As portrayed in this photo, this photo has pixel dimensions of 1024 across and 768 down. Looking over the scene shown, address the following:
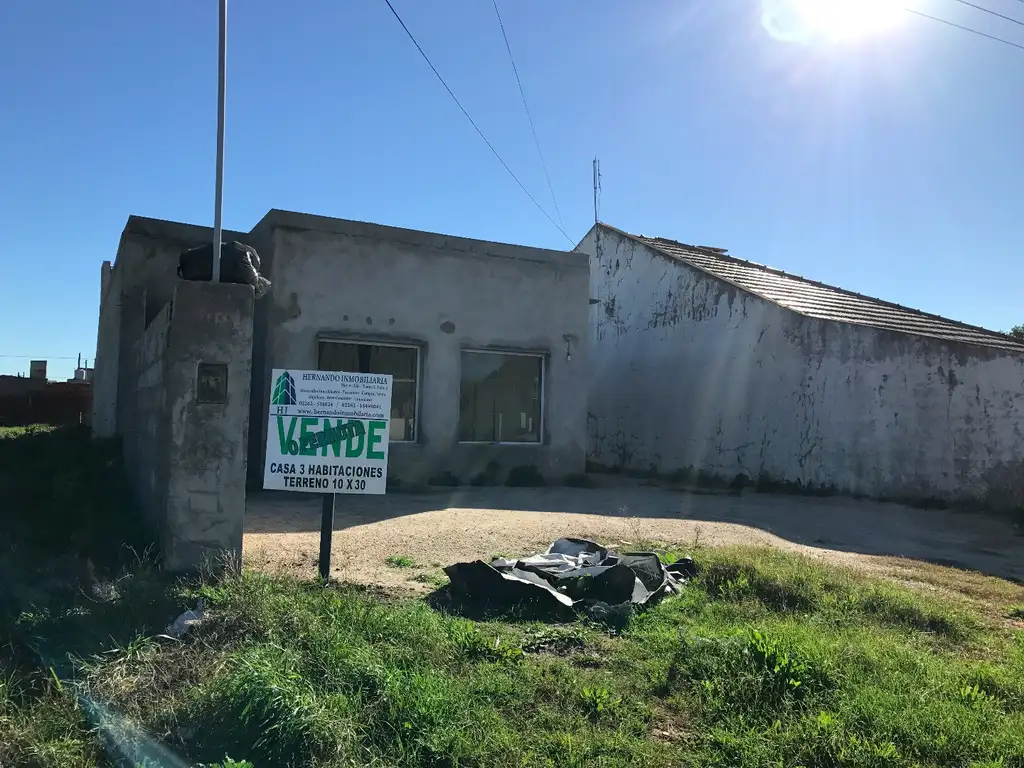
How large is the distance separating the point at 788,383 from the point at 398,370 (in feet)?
23.9

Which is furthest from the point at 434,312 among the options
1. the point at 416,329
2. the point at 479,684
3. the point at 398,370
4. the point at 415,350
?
the point at 479,684

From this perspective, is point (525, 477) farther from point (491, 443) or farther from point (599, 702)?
point (599, 702)

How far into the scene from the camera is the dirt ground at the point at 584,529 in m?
7.14

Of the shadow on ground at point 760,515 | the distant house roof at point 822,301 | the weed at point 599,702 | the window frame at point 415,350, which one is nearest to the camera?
the weed at point 599,702

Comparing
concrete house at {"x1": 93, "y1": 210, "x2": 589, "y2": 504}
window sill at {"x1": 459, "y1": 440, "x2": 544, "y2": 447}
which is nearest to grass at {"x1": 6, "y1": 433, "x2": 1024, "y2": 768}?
concrete house at {"x1": 93, "y1": 210, "x2": 589, "y2": 504}

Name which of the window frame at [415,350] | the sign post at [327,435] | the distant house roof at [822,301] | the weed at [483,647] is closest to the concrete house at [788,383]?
the distant house roof at [822,301]

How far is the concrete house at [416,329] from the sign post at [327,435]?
19.3 ft

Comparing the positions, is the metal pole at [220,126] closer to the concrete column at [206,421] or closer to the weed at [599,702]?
the concrete column at [206,421]

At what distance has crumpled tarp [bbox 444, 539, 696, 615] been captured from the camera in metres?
5.38

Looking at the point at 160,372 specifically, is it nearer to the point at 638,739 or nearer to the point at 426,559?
the point at 426,559

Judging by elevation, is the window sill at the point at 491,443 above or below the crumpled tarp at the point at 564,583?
above

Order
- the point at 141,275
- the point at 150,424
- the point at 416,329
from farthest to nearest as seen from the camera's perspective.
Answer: the point at 416,329
the point at 141,275
the point at 150,424

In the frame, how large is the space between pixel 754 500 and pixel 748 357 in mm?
3539

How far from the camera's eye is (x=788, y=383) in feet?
47.8
